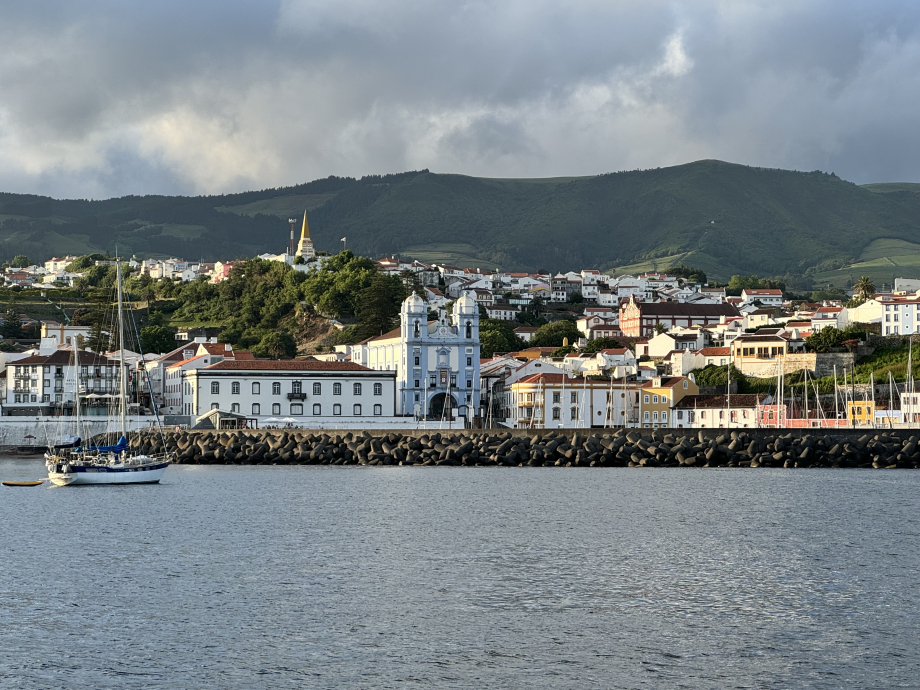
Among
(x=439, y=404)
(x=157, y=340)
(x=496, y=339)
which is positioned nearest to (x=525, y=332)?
(x=496, y=339)

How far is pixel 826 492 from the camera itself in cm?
4769

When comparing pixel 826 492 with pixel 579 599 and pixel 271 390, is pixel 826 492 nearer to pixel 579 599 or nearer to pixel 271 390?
pixel 579 599

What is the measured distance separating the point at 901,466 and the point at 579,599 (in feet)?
136

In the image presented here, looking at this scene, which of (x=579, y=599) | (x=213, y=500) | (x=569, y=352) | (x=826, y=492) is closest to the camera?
(x=579, y=599)

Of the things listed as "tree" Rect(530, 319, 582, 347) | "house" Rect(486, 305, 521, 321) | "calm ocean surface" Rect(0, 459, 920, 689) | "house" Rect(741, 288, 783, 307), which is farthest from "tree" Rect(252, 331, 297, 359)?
"calm ocean surface" Rect(0, 459, 920, 689)

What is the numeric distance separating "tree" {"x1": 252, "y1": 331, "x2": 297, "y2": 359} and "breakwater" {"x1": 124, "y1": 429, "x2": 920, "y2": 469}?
160ft

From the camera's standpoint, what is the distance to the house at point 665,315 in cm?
14188

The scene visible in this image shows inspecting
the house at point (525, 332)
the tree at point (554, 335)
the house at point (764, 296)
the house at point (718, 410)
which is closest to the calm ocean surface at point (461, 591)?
the house at point (718, 410)

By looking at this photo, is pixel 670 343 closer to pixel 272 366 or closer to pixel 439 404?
pixel 439 404

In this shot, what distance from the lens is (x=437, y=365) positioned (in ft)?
293

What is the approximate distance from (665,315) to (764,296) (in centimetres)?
3221

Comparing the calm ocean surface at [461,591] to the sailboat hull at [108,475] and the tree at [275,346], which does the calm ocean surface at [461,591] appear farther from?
the tree at [275,346]

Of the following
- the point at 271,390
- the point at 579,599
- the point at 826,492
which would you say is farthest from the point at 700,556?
the point at 271,390

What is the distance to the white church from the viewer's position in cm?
8825
